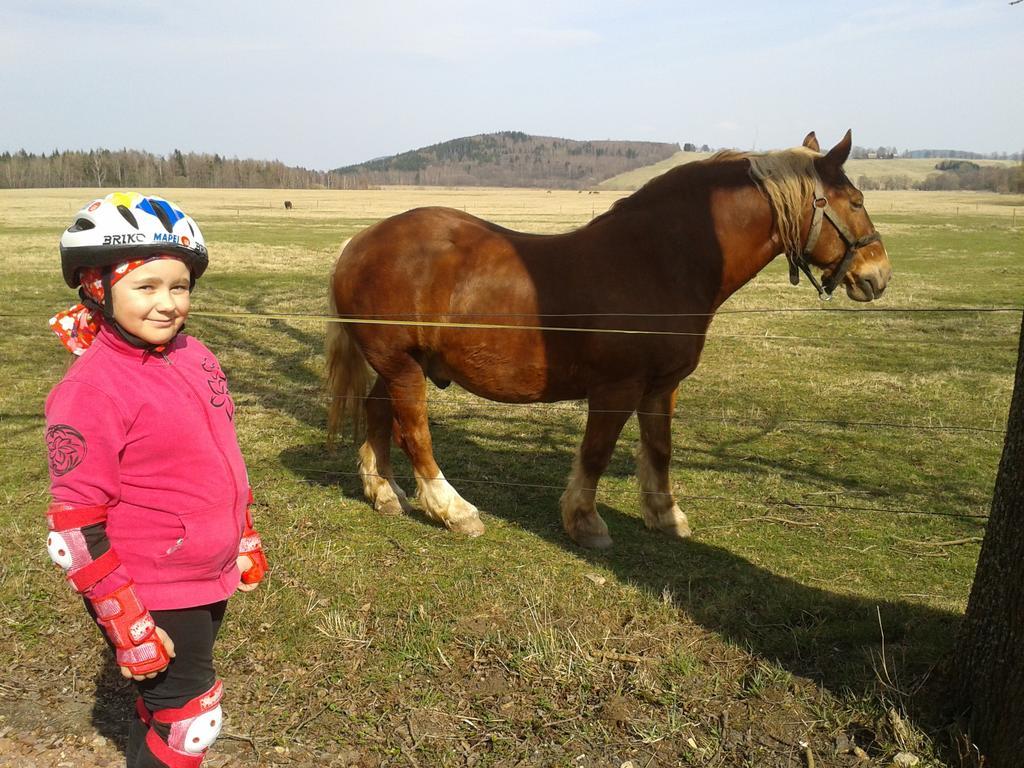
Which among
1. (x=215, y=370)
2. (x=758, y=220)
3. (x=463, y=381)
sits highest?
(x=758, y=220)

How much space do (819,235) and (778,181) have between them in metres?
0.39

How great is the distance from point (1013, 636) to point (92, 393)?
111 inches

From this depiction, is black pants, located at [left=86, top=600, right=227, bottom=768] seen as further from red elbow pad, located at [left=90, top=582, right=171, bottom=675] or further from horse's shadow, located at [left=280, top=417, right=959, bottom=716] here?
horse's shadow, located at [left=280, top=417, right=959, bottom=716]

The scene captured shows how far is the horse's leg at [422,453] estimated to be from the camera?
15.5 ft

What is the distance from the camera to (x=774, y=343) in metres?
10.9

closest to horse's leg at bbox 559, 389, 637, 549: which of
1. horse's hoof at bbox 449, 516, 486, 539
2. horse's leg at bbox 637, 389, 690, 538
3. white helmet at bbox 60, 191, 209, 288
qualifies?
horse's leg at bbox 637, 389, 690, 538

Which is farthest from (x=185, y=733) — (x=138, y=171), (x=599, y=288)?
(x=138, y=171)

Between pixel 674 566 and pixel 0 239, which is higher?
pixel 0 239

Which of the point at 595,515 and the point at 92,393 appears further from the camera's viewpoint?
the point at 595,515

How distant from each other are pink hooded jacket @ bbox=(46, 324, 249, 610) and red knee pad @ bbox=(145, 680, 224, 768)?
12.2 inches

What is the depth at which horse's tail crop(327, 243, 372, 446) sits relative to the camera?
5.07m

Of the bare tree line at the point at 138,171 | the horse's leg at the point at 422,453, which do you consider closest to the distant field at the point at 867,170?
the bare tree line at the point at 138,171

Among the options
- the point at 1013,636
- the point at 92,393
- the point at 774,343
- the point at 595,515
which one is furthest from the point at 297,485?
the point at 774,343

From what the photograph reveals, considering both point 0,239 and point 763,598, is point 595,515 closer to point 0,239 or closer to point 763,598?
point 763,598
